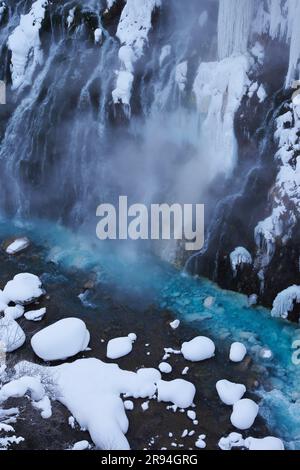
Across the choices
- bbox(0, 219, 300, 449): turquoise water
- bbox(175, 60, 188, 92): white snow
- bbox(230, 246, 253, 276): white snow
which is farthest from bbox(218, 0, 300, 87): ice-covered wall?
bbox(0, 219, 300, 449): turquoise water

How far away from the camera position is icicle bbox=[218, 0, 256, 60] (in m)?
11.4

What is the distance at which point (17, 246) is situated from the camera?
41.7 ft

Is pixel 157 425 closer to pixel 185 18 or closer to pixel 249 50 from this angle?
pixel 249 50

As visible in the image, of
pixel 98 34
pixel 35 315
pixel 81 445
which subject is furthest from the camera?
pixel 98 34

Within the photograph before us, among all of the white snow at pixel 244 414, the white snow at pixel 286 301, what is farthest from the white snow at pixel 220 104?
the white snow at pixel 244 414

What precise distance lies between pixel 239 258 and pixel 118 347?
351 centimetres

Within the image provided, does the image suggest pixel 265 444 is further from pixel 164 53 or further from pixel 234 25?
pixel 164 53

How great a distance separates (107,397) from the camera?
7.92 metres

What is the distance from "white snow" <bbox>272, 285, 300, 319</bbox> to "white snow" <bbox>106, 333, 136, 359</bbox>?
327cm

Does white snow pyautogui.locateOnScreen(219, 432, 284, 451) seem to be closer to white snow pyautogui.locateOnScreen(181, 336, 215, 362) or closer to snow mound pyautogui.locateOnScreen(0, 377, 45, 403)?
white snow pyautogui.locateOnScreen(181, 336, 215, 362)

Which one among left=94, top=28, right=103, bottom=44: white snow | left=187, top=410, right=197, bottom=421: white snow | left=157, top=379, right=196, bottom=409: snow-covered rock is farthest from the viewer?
left=94, top=28, right=103, bottom=44: white snow

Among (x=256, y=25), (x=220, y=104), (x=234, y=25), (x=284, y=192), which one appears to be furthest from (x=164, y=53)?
(x=284, y=192)

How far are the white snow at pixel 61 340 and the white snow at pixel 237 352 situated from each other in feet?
9.57
